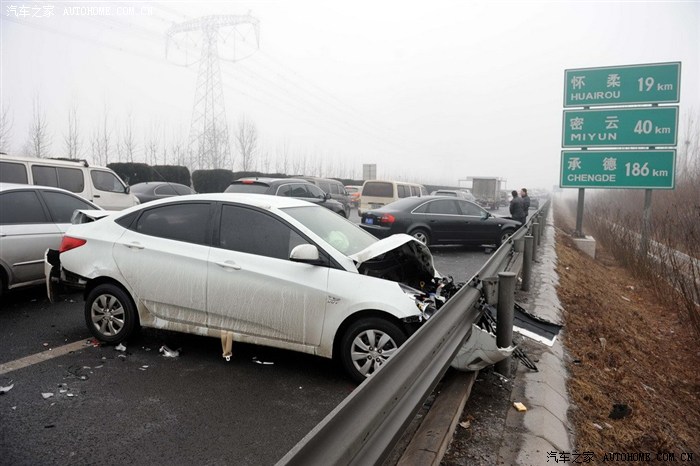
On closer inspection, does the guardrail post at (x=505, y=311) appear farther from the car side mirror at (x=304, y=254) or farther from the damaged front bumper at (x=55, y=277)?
the damaged front bumper at (x=55, y=277)

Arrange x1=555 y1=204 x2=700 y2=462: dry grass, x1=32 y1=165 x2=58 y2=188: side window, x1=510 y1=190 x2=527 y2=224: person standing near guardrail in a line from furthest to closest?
x1=510 y1=190 x2=527 y2=224: person standing near guardrail < x1=32 y1=165 x2=58 y2=188: side window < x1=555 y1=204 x2=700 y2=462: dry grass

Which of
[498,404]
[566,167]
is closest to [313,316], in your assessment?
[498,404]

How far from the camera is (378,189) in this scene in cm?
1945

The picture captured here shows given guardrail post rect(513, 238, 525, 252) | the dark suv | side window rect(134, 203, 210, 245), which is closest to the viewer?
side window rect(134, 203, 210, 245)

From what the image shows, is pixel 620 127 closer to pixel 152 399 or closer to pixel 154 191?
pixel 154 191

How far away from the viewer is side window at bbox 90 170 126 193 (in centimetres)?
1133

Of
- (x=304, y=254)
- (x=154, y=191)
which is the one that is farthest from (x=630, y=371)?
(x=154, y=191)

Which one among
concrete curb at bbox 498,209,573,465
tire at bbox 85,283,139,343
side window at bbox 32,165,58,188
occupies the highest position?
side window at bbox 32,165,58,188

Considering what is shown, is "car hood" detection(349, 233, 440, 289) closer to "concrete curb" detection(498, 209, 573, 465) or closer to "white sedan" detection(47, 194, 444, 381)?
"white sedan" detection(47, 194, 444, 381)

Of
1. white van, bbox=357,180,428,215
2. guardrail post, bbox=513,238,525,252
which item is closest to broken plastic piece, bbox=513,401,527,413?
guardrail post, bbox=513,238,525,252

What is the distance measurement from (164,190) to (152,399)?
13.2m

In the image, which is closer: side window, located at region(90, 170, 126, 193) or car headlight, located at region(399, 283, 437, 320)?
car headlight, located at region(399, 283, 437, 320)

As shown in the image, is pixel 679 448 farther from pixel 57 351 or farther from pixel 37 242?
pixel 37 242

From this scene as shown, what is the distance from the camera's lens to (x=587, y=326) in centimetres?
636
